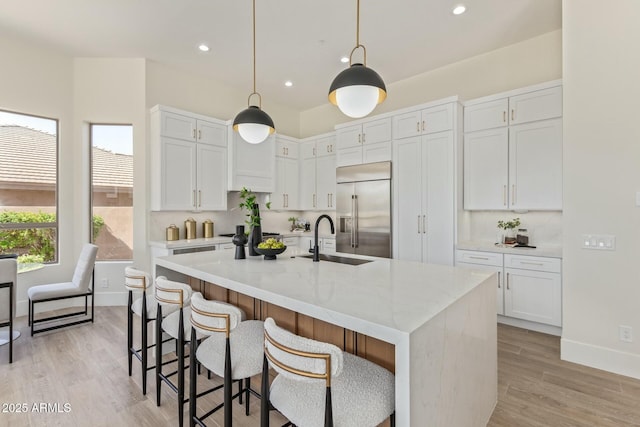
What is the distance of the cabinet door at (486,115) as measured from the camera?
3.67 meters

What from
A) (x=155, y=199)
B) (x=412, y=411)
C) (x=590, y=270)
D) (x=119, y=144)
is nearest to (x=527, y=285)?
(x=590, y=270)

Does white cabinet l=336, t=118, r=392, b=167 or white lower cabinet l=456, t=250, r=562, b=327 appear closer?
white lower cabinet l=456, t=250, r=562, b=327

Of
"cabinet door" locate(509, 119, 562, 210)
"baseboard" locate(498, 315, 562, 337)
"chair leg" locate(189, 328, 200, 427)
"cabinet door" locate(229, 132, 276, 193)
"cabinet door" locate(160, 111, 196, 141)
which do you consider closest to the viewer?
"chair leg" locate(189, 328, 200, 427)

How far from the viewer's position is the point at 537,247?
357cm

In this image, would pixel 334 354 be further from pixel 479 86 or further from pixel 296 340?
pixel 479 86

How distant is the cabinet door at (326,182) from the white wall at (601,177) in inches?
131

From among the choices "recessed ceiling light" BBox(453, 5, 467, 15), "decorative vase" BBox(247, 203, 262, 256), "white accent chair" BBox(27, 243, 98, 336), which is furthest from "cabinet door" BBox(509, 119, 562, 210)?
"white accent chair" BBox(27, 243, 98, 336)

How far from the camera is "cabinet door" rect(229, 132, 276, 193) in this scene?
4.80 meters

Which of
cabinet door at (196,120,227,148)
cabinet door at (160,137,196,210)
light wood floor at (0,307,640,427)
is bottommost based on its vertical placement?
light wood floor at (0,307,640,427)

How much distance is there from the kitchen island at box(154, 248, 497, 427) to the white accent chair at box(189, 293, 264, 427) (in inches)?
8.3

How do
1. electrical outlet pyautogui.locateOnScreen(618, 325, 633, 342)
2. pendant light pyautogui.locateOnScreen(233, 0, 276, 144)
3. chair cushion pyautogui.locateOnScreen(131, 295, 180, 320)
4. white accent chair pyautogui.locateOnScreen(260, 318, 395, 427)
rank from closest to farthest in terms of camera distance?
white accent chair pyautogui.locateOnScreen(260, 318, 395, 427)
chair cushion pyautogui.locateOnScreen(131, 295, 180, 320)
electrical outlet pyautogui.locateOnScreen(618, 325, 633, 342)
pendant light pyautogui.locateOnScreen(233, 0, 276, 144)

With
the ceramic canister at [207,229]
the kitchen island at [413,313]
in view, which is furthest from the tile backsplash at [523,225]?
the ceramic canister at [207,229]

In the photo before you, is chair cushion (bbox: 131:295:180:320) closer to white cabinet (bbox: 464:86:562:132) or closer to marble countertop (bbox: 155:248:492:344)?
marble countertop (bbox: 155:248:492:344)

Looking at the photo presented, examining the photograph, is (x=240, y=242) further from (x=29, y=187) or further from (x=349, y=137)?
(x=29, y=187)
